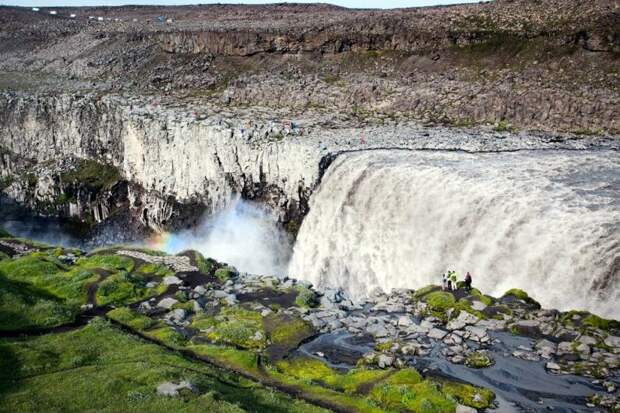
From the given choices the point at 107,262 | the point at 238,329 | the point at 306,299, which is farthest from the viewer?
the point at 107,262

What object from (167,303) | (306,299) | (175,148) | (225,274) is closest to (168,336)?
(167,303)

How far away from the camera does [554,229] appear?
33281 millimetres

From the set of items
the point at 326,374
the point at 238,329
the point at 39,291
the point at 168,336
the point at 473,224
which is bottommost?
the point at 39,291

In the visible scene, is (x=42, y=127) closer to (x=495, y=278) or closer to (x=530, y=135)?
(x=530, y=135)

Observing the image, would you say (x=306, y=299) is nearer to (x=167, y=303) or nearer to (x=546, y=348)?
(x=167, y=303)

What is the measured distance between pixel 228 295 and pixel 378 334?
10.8 meters

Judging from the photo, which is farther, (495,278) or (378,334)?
(495,278)

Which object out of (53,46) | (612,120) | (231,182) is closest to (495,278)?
(612,120)

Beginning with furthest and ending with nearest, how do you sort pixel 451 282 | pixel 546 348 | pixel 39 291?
pixel 39 291 < pixel 451 282 < pixel 546 348

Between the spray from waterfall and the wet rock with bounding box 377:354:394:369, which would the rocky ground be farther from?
the spray from waterfall

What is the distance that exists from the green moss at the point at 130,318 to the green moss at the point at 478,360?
638 inches

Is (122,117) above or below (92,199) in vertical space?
above

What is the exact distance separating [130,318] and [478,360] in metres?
18.1

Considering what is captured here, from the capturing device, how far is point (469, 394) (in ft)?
78.9
